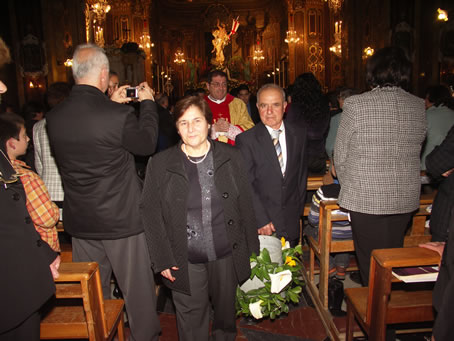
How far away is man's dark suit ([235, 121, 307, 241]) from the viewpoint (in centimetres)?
271

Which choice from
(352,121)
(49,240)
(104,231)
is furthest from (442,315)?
(49,240)

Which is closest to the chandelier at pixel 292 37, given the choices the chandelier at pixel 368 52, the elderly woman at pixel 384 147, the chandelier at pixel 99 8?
the chandelier at pixel 368 52

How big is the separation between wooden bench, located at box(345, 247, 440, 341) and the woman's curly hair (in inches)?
68.1

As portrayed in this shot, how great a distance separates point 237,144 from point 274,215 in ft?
2.13

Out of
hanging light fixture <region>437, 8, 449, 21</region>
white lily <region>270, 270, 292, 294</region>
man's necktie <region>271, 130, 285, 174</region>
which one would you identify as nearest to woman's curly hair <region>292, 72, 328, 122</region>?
man's necktie <region>271, 130, 285, 174</region>

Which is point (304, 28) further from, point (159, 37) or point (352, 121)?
point (352, 121)

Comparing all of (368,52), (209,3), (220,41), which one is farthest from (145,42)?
(368,52)

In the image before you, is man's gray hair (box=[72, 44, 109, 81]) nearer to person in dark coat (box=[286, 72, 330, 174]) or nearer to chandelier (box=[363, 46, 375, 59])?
person in dark coat (box=[286, 72, 330, 174])

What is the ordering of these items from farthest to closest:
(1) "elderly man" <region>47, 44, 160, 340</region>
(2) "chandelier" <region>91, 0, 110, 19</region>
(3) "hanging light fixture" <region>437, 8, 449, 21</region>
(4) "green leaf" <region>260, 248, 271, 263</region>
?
(2) "chandelier" <region>91, 0, 110, 19</region>
(3) "hanging light fixture" <region>437, 8, 449, 21</region>
(4) "green leaf" <region>260, 248, 271, 263</region>
(1) "elderly man" <region>47, 44, 160, 340</region>

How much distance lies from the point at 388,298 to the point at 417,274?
8.4 inches

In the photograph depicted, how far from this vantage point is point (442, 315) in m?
1.32

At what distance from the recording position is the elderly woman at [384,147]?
7.19 ft

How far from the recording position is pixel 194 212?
207cm

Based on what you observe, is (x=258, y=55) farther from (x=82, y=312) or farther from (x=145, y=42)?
(x=82, y=312)
